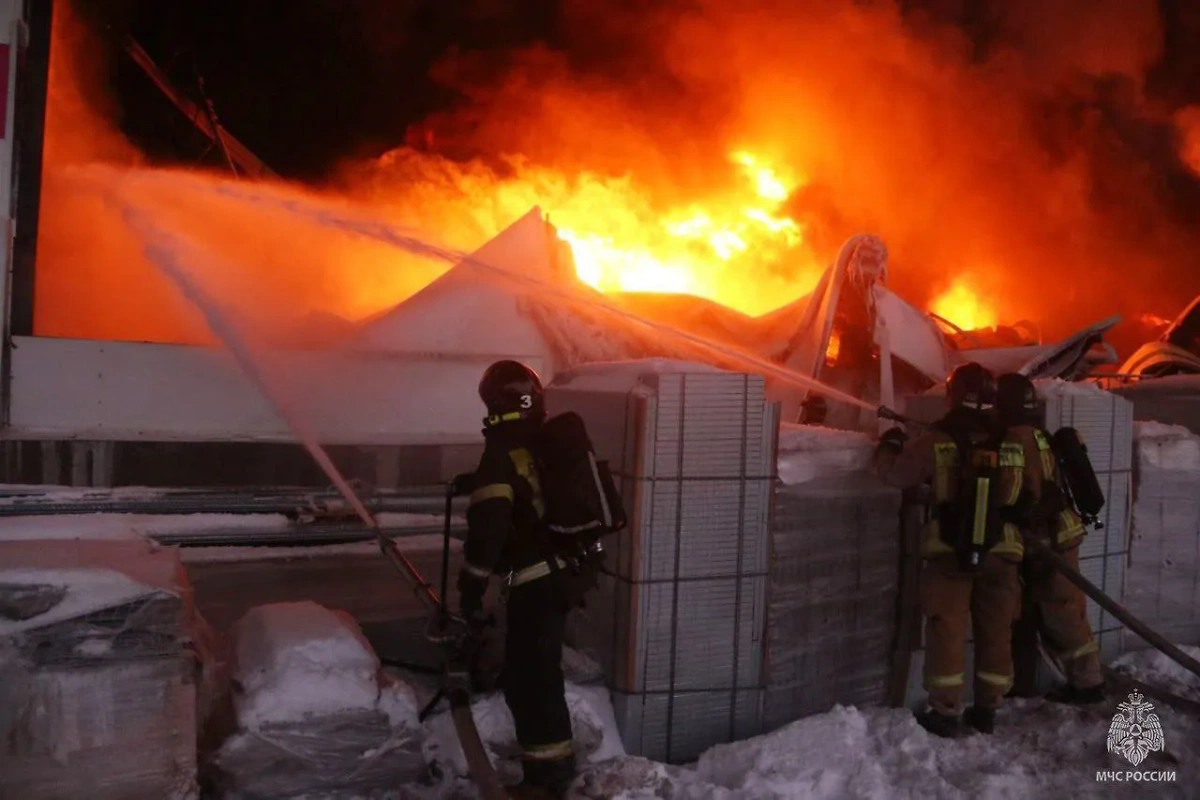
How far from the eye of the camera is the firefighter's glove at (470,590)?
3449mm

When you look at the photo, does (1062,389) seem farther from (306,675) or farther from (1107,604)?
(306,675)

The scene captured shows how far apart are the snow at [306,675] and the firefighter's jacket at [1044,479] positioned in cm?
319

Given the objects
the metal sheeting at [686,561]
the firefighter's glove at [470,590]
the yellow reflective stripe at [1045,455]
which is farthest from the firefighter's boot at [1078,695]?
the firefighter's glove at [470,590]

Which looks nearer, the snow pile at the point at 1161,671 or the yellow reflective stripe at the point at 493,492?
the yellow reflective stripe at the point at 493,492

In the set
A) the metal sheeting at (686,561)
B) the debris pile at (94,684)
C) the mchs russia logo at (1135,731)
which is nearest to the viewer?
the debris pile at (94,684)

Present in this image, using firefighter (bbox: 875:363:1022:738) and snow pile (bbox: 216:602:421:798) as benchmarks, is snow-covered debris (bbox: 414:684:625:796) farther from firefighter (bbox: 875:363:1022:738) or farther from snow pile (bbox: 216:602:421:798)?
firefighter (bbox: 875:363:1022:738)

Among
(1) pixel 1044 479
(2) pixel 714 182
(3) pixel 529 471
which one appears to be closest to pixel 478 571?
(3) pixel 529 471

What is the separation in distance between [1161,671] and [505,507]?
4.31 meters

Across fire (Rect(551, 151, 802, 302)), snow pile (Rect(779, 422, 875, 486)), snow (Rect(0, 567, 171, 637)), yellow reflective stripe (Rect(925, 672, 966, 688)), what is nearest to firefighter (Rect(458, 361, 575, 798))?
snow (Rect(0, 567, 171, 637))

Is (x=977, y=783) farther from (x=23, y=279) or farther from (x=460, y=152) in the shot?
(x=460, y=152)

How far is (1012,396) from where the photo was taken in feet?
15.9

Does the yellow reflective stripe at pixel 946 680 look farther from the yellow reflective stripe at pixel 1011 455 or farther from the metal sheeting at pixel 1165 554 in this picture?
the metal sheeting at pixel 1165 554

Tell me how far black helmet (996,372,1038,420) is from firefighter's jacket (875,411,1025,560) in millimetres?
264

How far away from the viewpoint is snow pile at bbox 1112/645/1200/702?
520cm
